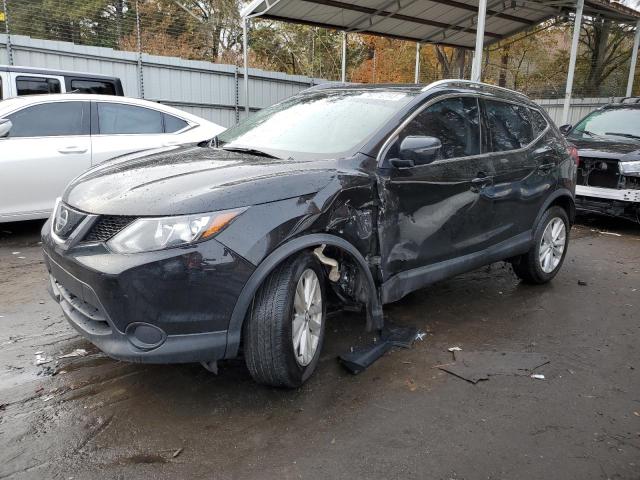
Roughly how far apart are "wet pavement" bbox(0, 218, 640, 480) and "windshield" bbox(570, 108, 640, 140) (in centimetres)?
534

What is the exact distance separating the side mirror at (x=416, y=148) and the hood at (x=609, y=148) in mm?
5420

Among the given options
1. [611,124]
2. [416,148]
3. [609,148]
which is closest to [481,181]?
[416,148]

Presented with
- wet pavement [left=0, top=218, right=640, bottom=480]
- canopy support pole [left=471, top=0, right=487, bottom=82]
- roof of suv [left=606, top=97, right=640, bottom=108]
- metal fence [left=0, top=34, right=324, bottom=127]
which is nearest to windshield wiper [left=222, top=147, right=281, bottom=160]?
wet pavement [left=0, top=218, right=640, bottom=480]

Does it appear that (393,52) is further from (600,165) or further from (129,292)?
(129,292)

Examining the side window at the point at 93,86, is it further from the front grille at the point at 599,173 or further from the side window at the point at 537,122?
the front grille at the point at 599,173

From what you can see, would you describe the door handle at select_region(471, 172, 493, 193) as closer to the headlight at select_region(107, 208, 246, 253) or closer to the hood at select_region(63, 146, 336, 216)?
the hood at select_region(63, 146, 336, 216)

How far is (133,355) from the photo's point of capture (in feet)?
A: 8.37

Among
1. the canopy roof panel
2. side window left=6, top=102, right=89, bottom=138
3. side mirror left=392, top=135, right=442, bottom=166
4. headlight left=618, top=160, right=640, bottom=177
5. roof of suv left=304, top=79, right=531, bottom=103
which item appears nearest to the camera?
side mirror left=392, top=135, right=442, bottom=166

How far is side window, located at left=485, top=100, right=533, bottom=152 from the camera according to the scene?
4363 mm

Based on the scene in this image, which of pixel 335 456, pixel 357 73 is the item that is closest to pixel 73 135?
pixel 335 456

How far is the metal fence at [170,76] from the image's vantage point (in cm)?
1063

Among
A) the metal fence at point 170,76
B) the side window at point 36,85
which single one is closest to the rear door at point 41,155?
the side window at point 36,85

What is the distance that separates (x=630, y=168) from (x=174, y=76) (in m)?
9.56

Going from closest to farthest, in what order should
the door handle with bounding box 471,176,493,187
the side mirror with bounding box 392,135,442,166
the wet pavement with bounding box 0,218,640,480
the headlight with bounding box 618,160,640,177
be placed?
the wet pavement with bounding box 0,218,640,480, the side mirror with bounding box 392,135,442,166, the door handle with bounding box 471,176,493,187, the headlight with bounding box 618,160,640,177
